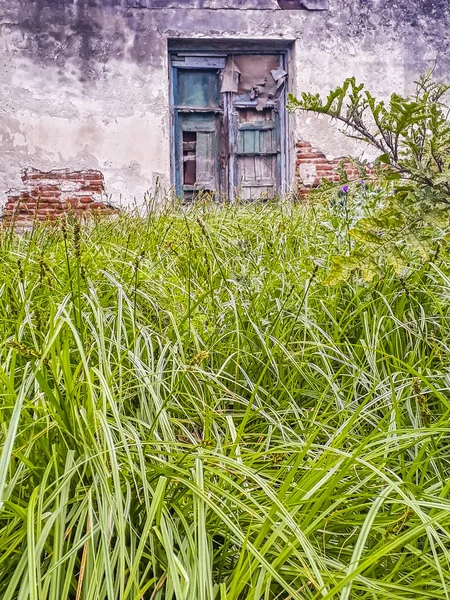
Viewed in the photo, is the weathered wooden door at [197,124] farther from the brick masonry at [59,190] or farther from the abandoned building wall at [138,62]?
the brick masonry at [59,190]

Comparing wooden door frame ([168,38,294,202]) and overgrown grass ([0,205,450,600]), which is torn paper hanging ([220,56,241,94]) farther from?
overgrown grass ([0,205,450,600])

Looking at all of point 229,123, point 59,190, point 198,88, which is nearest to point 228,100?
point 229,123

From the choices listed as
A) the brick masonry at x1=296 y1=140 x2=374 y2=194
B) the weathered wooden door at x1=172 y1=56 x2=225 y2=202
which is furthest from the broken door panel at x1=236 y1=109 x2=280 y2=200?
the brick masonry at x1=296 y1=140 x2=374 y2=194

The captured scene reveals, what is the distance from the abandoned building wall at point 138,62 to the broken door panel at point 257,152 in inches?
12.3

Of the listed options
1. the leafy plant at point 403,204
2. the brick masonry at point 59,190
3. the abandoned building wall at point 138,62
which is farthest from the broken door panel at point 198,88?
the leafy plant at point 403,204

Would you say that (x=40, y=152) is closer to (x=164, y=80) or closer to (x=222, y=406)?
(x=164, y=80)

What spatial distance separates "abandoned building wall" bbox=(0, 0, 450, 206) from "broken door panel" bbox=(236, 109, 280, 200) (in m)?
0.31

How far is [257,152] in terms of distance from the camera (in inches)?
266

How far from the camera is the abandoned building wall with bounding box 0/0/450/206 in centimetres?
609

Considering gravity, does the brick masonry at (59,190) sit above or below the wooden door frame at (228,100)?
below

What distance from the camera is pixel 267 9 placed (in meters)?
6.36

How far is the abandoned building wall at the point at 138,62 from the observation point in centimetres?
609

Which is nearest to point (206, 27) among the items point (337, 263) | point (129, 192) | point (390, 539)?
point (129, 192)

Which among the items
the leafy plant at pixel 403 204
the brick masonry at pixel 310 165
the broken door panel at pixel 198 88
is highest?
the broken door panel at pixel 198 88
